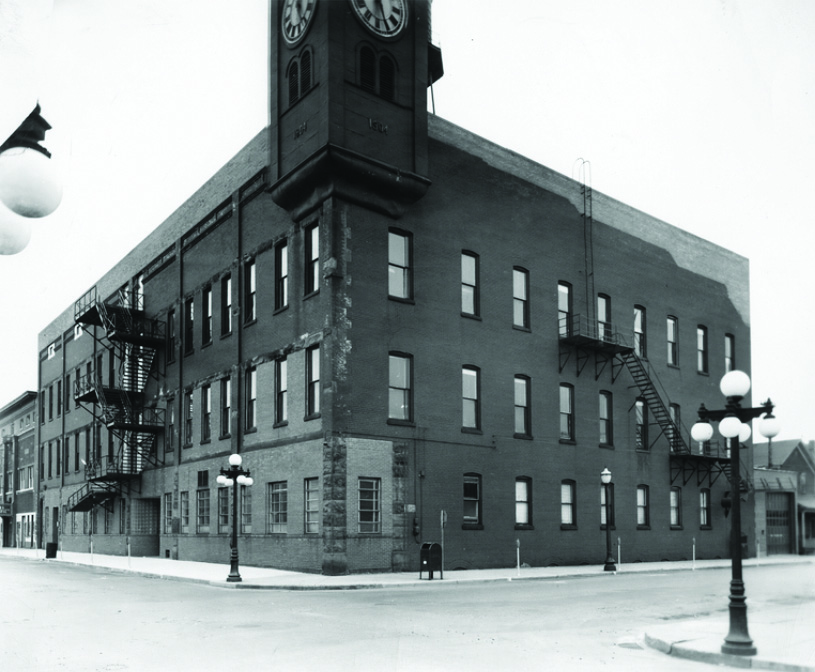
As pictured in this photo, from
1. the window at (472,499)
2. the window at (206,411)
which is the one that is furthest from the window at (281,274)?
the window at (472,499)

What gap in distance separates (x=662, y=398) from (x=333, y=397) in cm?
1785

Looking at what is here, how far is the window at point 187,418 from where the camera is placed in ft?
125

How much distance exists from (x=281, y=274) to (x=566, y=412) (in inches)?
478

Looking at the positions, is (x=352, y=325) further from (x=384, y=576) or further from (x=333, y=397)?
(x=384, y=576)

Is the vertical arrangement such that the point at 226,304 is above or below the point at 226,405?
above

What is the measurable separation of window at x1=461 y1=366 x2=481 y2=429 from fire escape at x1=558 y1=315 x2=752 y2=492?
4.71 m

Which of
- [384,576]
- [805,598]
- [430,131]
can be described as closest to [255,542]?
[384,576]

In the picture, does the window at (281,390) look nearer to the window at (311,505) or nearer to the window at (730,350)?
the window at (311,505)

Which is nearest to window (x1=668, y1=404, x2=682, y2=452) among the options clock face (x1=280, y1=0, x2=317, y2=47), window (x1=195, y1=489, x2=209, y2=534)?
window (x1=195, y1=489, x2=209, y2=534)

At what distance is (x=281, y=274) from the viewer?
31.2 metres

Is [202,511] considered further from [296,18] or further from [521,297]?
[296,18]

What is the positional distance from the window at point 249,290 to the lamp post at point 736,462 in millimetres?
22417

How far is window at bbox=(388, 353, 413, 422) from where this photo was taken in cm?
2841

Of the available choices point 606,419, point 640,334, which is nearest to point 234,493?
point 606,419
